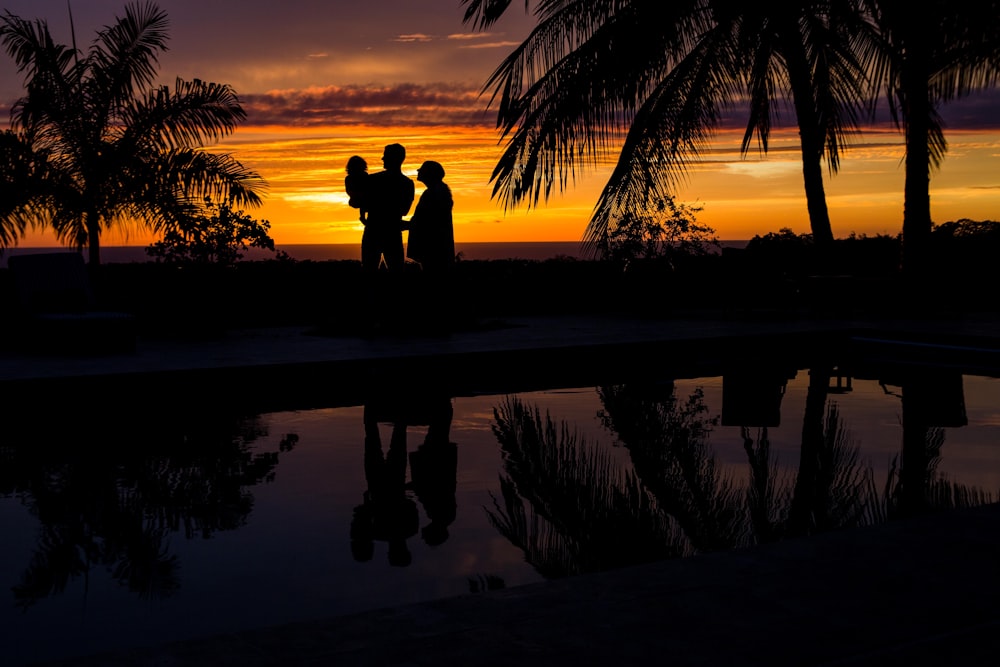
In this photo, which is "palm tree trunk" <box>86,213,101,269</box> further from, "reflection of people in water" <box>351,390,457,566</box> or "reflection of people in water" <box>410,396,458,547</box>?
"reflection of people in water" <box>410,396,458,547</box>

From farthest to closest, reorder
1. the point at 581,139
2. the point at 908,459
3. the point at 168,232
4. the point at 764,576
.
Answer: the point at 168,232 → the point at 581,139 → the point at 908,459 → the point at 764,576

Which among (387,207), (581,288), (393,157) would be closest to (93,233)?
(387,207)

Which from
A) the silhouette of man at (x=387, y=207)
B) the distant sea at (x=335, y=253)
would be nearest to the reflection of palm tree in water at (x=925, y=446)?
the silhouette of man at (x=387, y=207)

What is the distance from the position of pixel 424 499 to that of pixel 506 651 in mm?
2944

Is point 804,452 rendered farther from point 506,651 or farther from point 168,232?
point 168,232

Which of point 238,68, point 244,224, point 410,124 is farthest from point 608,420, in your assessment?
point 410,124

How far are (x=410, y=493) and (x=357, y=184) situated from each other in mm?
7691

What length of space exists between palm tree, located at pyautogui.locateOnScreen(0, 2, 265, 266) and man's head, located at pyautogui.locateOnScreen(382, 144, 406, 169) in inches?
87.4

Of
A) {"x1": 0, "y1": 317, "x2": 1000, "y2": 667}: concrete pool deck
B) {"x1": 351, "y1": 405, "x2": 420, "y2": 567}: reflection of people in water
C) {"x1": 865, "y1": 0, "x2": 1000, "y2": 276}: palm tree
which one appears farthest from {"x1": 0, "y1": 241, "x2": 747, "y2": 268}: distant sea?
{"x1": 0, "y1": 317, "x2": 1000, "y2": 667}: concrete pool deck

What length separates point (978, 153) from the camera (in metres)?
19.2

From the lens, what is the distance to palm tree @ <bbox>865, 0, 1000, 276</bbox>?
12.5 m

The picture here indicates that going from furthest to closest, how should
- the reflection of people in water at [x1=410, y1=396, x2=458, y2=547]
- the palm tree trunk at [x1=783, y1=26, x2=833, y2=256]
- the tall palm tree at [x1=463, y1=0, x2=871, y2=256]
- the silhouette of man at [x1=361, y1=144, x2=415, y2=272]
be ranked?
the palm tree trunk at [x1=783, y1=26, x2=833, y2=256] → the silhouette of man at [x1=361, y1=144, x2=415, y2=272] → the tall palm tree at [x1=463, y1=0, x2=871, y2=256] → the reflection of people in water at [x1=410, y1=396, x2=458, y2=547]

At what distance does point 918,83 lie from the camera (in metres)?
14.8

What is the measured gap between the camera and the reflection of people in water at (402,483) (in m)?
5.17
